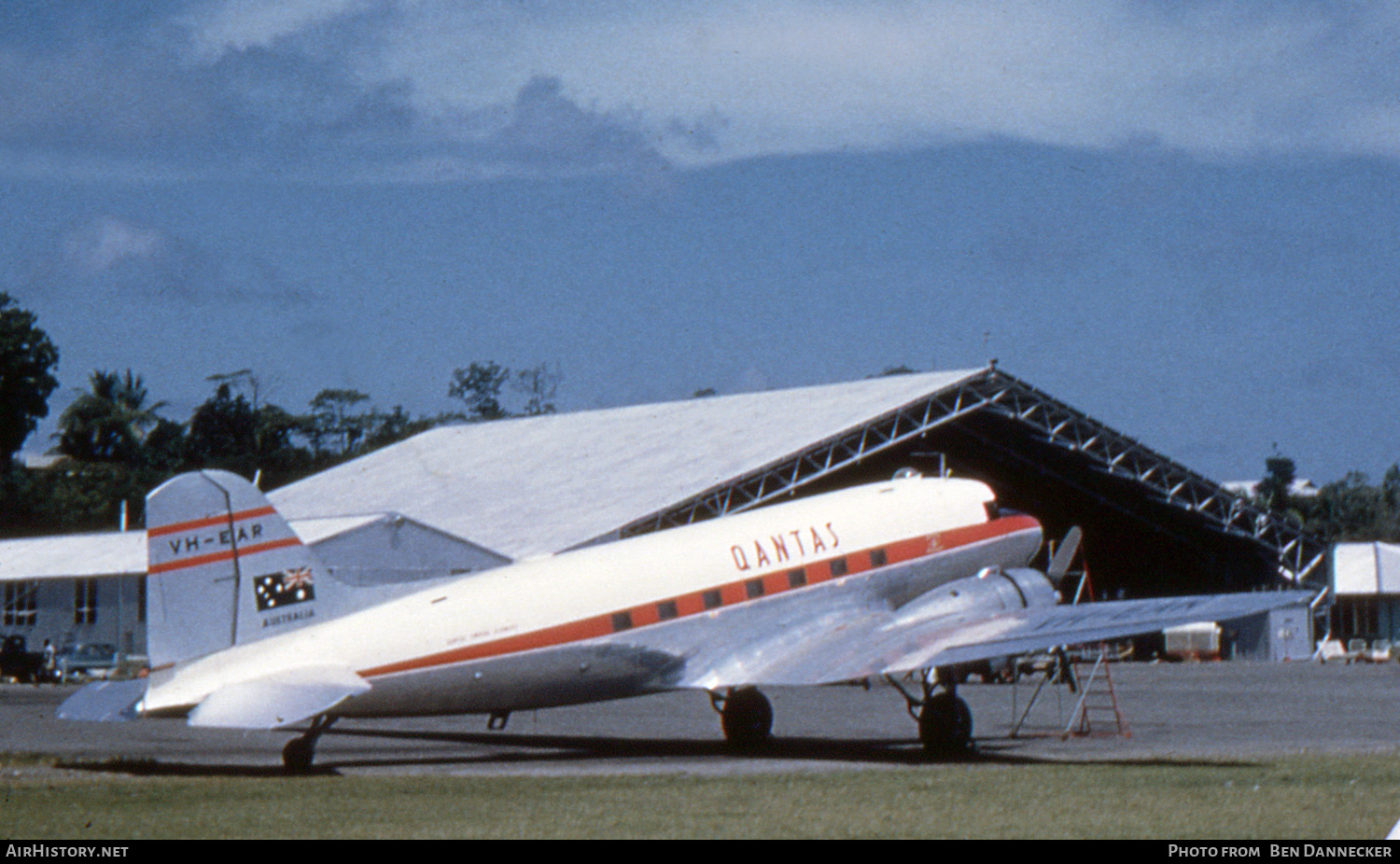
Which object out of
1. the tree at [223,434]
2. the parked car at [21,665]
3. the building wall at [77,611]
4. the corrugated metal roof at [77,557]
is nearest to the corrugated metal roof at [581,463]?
the corrugated metal roof at [77,557]

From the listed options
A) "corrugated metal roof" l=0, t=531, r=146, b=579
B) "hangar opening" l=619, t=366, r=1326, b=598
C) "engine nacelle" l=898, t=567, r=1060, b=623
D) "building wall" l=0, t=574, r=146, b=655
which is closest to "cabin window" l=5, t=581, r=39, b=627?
"building wall" l=0, t=574, r=146, b=655

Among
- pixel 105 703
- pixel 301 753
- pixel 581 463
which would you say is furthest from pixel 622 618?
pixel 581 463

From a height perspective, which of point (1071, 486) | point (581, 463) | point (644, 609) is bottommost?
point (644, 609)

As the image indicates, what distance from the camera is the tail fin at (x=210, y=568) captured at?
2097 cm

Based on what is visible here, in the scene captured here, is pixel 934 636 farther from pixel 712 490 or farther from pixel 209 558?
pixel 712 490

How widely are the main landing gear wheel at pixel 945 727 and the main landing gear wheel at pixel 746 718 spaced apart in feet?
9.92

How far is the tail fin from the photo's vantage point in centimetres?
2097

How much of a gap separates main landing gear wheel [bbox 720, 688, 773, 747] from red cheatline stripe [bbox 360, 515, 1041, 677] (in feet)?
6.59

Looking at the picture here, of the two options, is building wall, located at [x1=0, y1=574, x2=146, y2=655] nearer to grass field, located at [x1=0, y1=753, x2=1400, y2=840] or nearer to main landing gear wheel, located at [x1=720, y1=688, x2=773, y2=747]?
main landing gear wheel, located at [x1=720, y1=688, x2=773, y2=747]

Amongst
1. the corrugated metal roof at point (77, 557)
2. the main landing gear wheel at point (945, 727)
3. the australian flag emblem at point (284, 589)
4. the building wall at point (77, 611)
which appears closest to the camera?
the australian flag emblem at point (284, 589)

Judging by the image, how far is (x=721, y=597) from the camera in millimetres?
24406

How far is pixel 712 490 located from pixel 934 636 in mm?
28404

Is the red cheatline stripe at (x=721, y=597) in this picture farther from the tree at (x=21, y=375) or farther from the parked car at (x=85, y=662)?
the tree at (x=21, y=375)
